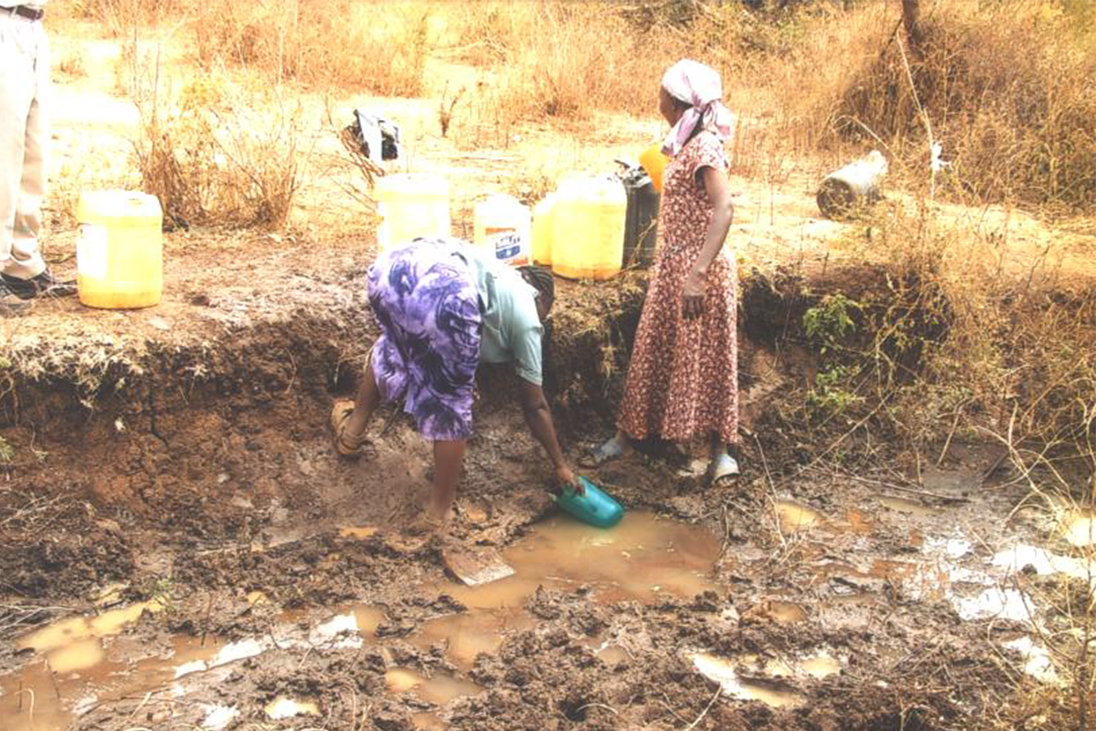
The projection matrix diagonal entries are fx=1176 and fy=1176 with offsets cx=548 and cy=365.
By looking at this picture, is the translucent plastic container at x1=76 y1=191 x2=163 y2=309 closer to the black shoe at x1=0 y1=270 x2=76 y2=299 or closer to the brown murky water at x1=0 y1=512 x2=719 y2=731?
the black shoe at x1=0 y1=270 x2=76 y2=299

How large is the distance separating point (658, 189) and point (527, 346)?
153 cm

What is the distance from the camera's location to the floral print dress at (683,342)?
15.0 feet

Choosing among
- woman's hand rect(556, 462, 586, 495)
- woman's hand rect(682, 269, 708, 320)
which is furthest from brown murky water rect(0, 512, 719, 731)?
woman's hand rect(682, 269, 708, 320)

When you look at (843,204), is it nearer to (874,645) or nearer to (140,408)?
(874,645)

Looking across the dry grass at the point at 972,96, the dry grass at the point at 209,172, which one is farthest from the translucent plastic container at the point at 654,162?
the dry grass at the point at 972,96

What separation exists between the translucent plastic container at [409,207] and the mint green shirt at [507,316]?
949 mm

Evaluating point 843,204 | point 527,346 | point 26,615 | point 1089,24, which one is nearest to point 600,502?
point 527,346

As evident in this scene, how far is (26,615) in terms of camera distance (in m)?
3.84

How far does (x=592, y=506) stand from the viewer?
187 inches

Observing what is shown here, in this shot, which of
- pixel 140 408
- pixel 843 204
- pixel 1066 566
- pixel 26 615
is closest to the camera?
pixel 26 615

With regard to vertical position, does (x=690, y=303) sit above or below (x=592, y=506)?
above

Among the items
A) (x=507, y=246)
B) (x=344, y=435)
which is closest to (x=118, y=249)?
(x=344, y=435)

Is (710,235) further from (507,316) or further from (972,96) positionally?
(972,96)

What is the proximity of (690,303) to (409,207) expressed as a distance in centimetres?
128
